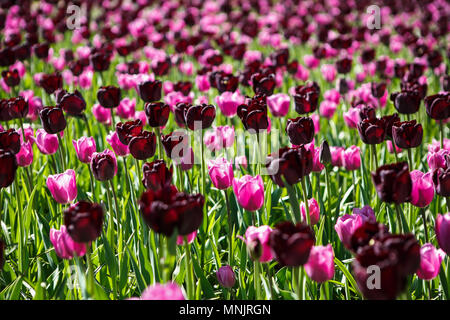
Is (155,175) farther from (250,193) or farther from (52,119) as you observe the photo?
(52,119)

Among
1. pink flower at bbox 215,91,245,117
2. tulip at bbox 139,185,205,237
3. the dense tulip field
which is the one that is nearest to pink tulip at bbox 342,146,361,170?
the dense tulip field

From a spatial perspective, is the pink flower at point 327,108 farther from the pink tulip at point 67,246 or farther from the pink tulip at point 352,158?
the pink tulip at point 67,246

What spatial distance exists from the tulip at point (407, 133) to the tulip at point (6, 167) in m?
1.55

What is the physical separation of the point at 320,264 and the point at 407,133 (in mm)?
961

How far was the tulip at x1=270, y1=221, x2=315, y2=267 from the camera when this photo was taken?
136 centimetres

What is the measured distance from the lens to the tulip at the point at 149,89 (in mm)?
2986

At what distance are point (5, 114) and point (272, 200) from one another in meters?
1.50

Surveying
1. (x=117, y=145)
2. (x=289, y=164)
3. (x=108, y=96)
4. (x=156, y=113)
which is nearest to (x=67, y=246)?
(x=289, y=164)

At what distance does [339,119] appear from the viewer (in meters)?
4.36

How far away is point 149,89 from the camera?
2.99 metres

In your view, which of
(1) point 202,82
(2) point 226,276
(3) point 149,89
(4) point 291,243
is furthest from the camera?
(1) point 202,82

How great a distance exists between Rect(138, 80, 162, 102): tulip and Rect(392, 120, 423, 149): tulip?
1.35 metres

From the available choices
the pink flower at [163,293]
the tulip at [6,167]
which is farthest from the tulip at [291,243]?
the tulip at [6,167]

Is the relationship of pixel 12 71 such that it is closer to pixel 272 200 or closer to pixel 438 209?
pixel 272 200
